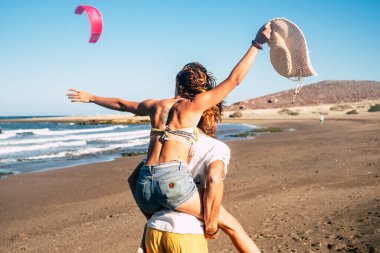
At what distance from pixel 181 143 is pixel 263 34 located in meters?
0.99

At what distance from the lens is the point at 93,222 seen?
7.82m

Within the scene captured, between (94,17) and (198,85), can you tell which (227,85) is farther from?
(94,17)

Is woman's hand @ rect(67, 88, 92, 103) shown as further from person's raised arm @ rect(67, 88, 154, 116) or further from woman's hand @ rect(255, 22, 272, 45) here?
woman's hand @ rect(255, 22, 272, 45)

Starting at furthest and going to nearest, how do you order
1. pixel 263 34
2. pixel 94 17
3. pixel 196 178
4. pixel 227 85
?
1. pixel 94 17
2. pixel 263 34
3. pixel 196 178
4. pixel 227 85

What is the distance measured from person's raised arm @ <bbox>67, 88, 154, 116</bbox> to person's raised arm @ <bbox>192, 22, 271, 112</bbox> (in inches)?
17.3

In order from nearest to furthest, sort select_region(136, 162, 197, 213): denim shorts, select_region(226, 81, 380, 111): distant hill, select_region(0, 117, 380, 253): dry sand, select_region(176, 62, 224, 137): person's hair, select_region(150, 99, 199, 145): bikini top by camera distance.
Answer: select_region(136, 162, 197, 213): denim shorts < select_region(150, 99, 199, 145): bikini top < select_region(176, 62, 224, 137): person's hair < select_region(0, 117, 380, 253): dry sand < select_region(226, 81, 380, 111): distant hill

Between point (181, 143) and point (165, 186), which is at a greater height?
point (181, 143)

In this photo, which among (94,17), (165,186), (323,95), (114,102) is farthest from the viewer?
(323,95)

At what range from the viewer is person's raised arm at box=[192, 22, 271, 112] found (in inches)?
102

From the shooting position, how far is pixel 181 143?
264 cm

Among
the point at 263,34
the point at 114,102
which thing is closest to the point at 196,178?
the point at 114,102

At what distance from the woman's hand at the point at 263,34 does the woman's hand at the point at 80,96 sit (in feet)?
4.61

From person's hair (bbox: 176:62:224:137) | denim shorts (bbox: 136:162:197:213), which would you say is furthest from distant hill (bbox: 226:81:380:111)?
denim shorts (bbox: 136:162:197:213)

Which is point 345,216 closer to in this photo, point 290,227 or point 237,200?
point 290,227
